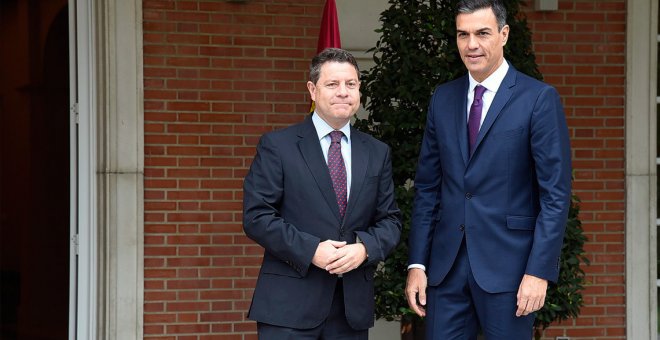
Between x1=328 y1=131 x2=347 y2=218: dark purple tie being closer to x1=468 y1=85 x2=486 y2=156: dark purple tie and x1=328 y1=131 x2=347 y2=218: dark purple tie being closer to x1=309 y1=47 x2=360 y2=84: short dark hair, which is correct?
x1=309 y1=47 x2=360 y2=84: short dark hair

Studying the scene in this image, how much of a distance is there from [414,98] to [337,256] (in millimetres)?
1271

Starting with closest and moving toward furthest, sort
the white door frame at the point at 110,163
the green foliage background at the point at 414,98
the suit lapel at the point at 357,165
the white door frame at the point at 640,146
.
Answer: the suit lapel at the point at 357,165
the green foliage background at the point at 414,98
the white door frame at the point at 110,163
the white door frame at the point at 640,146

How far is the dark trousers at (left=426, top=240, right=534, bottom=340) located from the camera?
3416mm

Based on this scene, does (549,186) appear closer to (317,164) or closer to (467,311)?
(467,311)

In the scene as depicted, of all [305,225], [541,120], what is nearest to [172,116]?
[305,225]

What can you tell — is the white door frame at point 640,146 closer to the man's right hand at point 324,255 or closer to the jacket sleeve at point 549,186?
the jacket sleeve at point 549,186

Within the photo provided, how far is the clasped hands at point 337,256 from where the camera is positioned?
134 inches

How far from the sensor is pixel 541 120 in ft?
11.0

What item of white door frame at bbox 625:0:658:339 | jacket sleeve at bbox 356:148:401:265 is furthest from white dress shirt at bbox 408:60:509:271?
white door frame at bbox 625:0:658:339

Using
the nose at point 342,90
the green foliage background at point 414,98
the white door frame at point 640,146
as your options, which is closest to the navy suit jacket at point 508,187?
the nose at point 342,90

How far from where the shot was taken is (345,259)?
11.2ft

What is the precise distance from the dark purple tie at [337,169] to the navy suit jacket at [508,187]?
0.37m

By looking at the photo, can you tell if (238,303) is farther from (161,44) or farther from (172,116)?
(161,44)

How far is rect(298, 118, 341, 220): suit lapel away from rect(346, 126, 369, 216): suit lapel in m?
0.07
